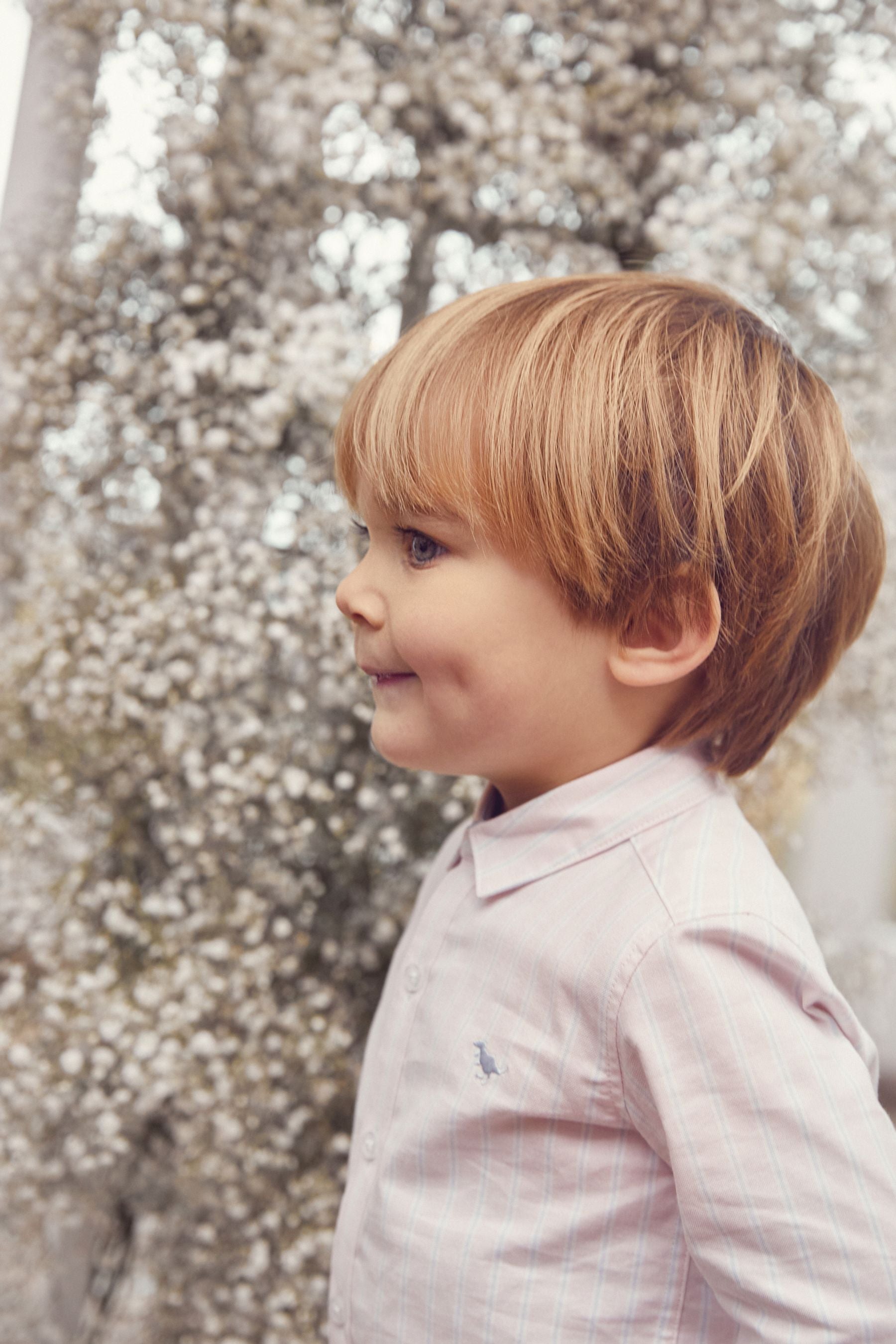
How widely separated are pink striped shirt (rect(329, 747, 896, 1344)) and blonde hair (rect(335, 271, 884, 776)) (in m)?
0.12

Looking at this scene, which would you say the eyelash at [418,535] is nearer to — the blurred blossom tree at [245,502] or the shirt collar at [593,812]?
the shirt collar at [593,812]

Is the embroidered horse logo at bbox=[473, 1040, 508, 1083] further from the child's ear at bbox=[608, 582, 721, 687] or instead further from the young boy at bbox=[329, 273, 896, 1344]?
the child's ear at bbox=[608, 582, 721, 687]

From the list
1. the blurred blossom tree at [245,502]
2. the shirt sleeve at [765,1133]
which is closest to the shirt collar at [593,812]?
the shirt sleeve at [765,1133]

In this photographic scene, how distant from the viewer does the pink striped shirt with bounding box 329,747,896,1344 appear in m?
0.55

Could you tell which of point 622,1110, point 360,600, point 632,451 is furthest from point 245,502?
point 622,1110

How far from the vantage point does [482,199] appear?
113 centimetres

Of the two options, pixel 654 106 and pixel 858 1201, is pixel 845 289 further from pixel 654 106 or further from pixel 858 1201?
pixel 858 1201

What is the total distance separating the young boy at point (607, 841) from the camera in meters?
0.56

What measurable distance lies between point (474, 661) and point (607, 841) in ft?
0.48

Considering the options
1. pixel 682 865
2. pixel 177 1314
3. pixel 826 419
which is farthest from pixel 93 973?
pixel 826 419

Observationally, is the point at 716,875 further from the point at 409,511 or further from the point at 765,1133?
the point at 409,511

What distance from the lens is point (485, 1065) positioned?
650 mm

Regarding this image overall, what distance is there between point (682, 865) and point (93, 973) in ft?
2.41

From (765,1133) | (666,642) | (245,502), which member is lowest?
(245,502)
